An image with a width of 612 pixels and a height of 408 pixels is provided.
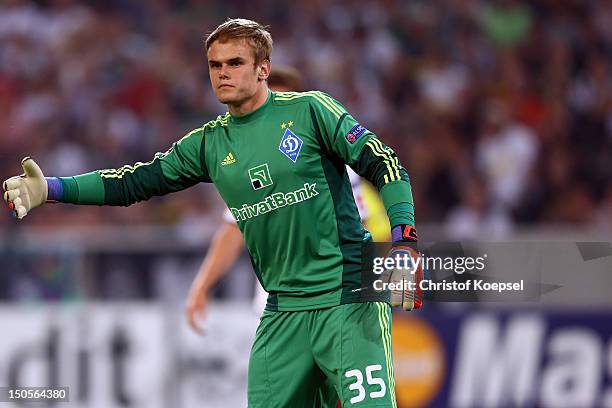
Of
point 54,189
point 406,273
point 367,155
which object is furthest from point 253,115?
point 406,273

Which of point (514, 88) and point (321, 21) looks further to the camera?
point (321, 21)

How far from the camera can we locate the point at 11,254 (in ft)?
31.8

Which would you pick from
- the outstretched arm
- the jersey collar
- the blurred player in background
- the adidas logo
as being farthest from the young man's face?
the blurred player in background

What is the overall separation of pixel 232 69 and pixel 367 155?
2.27 feet

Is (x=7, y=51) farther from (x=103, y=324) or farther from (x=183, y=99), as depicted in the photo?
(x=103, y=324)

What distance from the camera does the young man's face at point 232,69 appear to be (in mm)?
5125

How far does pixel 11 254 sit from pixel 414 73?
18.5 feet

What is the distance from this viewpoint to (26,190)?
5.11 m

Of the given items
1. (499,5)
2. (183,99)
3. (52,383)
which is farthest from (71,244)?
(499,5)

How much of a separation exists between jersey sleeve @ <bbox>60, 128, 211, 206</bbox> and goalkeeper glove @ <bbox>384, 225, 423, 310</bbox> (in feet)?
3.52

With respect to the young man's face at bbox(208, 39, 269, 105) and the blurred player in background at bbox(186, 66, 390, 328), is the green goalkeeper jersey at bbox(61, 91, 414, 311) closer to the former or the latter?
the young man's face at bbox(208, 39, 269, 105)

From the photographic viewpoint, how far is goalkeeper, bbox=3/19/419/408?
5090 millimetres

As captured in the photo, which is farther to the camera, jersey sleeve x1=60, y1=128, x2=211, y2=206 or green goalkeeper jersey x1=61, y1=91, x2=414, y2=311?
jersey sleeve x1=60, y1=128, x2=211, y2=206

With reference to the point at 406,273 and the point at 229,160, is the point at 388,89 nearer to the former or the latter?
the point at 229,160
